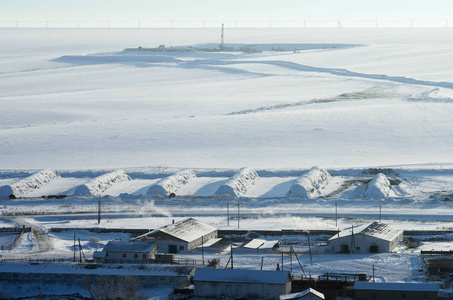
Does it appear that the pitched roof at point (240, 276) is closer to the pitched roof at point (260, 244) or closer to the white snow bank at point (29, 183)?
the pitched roof at point (260, 244)

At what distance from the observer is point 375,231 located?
73.9 ft

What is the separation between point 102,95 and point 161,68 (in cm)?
2437

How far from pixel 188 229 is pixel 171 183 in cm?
747

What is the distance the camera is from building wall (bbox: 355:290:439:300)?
16656 millimetres

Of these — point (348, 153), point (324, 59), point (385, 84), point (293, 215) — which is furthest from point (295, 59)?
point (293, 215)

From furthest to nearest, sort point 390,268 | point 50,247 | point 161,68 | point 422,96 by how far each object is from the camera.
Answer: point 161,68 → point 422,96 → point 50,247 → point 390,268

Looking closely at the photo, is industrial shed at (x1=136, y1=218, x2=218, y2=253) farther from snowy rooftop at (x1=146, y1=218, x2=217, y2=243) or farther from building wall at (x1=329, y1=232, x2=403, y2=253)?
building wall at (x1=329, y1=232, x2=403, y2=253)

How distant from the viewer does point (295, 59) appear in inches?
3620

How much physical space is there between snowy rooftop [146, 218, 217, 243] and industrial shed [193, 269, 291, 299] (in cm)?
470

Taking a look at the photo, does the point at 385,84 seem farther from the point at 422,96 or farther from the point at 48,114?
the point at 48,114

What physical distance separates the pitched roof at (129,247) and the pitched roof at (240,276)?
348 centimetres

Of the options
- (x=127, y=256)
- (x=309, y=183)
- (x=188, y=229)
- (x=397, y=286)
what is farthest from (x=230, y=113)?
(x=397, y=286)

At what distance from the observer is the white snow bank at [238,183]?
2954cm

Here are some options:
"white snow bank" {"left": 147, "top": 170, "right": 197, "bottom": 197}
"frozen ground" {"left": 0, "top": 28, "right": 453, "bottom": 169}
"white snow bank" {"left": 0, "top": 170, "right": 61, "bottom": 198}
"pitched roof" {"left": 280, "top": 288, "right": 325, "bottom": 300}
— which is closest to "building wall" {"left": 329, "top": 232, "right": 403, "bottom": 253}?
"pitched roof" {"left": 280, "top": 288, "right": 325, "bottom": 300}
